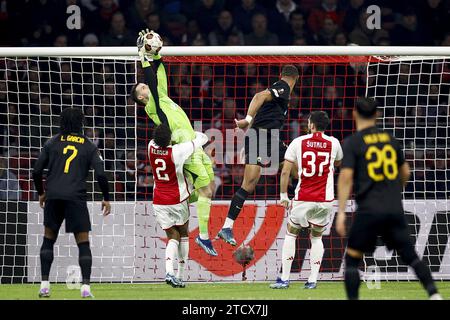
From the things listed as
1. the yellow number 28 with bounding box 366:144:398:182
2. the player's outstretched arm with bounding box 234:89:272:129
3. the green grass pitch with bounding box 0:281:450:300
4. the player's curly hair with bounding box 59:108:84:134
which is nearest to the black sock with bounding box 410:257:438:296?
the yellow number 28 with bounding box 366:144:398:182

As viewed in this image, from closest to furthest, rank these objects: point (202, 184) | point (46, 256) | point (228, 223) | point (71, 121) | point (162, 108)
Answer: point (71, 121), point (46, 256), point (162, 108), point (202, 184), point (228, 223)

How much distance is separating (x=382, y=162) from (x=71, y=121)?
11.5ft

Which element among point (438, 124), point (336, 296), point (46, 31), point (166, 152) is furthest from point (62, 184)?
point (46, 31)

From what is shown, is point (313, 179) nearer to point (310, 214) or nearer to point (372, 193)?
point (310, 214)

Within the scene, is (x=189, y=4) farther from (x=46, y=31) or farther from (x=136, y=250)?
(x=136, y=250)

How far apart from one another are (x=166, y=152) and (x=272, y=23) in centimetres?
636

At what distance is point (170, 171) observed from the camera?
523 inches

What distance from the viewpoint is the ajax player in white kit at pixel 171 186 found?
13164mm

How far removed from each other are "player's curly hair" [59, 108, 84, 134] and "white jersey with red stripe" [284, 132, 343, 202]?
2.73m

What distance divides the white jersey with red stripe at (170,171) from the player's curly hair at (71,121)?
4.90 feet

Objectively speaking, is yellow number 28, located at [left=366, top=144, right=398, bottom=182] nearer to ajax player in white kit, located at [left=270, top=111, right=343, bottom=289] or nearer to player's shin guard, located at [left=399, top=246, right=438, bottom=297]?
player's shin guard, located at [left=399, top=246, right=438, bottom=297]

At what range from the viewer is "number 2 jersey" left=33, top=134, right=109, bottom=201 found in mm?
11805

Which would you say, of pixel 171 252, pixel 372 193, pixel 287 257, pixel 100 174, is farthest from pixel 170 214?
pixel 372 193

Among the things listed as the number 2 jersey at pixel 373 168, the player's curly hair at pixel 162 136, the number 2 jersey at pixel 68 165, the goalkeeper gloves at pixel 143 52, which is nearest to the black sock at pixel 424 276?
the number 2 jersey at pixel 373 168
